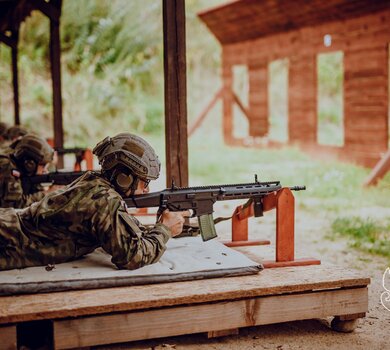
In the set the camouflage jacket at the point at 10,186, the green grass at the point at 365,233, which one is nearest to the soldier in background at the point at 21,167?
the camouflage jacket at the point at 10,186

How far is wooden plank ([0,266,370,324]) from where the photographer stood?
3.58 meters

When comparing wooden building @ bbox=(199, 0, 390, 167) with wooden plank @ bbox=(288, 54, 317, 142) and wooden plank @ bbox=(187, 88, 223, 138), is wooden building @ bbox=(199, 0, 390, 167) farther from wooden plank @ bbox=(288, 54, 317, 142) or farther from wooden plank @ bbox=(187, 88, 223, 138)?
wooden plank @ bbox=(187, 88, 223, 138)

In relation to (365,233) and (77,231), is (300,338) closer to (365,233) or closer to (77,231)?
(77,231)

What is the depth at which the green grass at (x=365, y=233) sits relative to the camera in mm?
6855

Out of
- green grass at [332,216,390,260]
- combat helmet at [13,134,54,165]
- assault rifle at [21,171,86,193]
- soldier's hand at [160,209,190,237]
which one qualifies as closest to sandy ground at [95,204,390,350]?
soldier's hand at [160,209,190,237]

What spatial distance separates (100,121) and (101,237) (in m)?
18.4

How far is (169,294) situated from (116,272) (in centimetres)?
44

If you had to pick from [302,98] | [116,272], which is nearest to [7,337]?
[116,272]

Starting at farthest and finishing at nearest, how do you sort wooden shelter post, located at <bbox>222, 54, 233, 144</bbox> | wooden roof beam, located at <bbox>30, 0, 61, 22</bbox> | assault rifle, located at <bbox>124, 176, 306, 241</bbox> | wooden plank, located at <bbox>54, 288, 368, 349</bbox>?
wooden shelter post, located at <bbox>222, 54, 233, 144</bbox> → wooden roof beam, located at <bbox>30, 0, 61, 22</bbox> → assault rifle, located at <bbox>124, 176, 306, 241</bbox> → wooden plank, located at <bbox>54, 288, 368, 349</bbox>

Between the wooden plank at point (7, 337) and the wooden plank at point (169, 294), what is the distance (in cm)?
6

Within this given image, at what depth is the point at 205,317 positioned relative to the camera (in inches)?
153

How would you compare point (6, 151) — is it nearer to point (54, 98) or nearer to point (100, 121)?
point (54, 98)

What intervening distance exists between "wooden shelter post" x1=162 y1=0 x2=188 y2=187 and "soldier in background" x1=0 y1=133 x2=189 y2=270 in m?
1.20

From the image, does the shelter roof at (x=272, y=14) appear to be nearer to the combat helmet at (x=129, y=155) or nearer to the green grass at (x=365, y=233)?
the green grass at (x=365, y=233)
